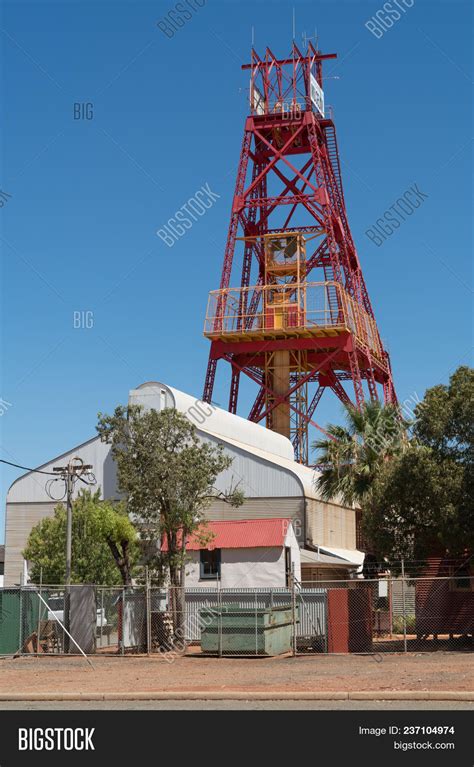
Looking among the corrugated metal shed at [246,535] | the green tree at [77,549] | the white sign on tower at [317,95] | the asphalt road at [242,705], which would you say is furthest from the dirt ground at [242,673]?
the white sign on tower at [317,95]

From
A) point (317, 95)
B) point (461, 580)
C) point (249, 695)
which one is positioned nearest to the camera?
point (249, 695)

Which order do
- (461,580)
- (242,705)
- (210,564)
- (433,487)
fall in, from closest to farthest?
1. (242,705)
2. (433,487)
3. (461,580)
4. (210,564)

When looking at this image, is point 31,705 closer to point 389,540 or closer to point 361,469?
point 389,540

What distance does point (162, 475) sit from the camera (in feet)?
111

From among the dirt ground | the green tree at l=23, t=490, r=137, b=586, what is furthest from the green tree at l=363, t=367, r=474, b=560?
the green tree at l=23, t=490, r=137, b=586

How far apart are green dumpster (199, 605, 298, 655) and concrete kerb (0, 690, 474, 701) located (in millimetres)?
10489

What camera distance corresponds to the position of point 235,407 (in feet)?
205

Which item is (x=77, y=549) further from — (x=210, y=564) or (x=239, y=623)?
(x=239, y=623)

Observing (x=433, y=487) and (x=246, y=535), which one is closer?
(x=433, y=487)

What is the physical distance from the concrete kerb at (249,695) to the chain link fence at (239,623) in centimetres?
878

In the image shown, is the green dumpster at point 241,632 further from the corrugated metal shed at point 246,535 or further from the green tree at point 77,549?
the green tree at point 77,549

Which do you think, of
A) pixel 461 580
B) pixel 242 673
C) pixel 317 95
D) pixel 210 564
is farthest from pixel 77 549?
pixel 317 95

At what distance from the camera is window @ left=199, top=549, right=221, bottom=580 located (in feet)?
131

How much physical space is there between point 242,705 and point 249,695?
1.07m
